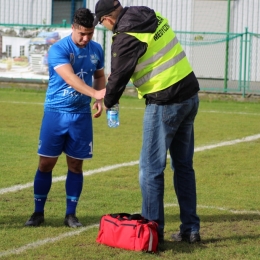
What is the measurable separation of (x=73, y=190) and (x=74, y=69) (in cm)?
113

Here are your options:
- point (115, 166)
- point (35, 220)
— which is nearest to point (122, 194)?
point (35, 220)

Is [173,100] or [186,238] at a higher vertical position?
[173,100]

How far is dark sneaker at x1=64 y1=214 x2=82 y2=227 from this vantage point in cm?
661

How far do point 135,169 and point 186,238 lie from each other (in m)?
3.57

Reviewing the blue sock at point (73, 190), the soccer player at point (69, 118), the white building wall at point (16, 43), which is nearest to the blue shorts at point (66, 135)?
the soccer player at point (69, 118)

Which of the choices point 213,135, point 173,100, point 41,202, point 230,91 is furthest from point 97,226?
point 230,91

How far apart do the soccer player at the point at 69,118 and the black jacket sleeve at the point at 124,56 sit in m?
0.87

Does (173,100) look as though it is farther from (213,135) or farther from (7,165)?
(213,135)

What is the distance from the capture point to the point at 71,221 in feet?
21.8

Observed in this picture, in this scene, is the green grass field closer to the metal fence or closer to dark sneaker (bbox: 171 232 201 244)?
dark sneaker (bbox: 171 232 201 244)

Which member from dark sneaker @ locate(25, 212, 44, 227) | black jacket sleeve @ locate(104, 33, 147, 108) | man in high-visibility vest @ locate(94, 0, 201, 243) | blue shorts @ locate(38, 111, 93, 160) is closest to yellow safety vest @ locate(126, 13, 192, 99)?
man in high-visibility vest @ locate(94, 0, 201, 243)

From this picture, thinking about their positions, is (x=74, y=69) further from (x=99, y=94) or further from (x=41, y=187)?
(x=41, y=187)

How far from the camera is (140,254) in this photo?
567 cm

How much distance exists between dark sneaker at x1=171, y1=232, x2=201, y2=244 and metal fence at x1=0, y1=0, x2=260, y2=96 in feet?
50.9
